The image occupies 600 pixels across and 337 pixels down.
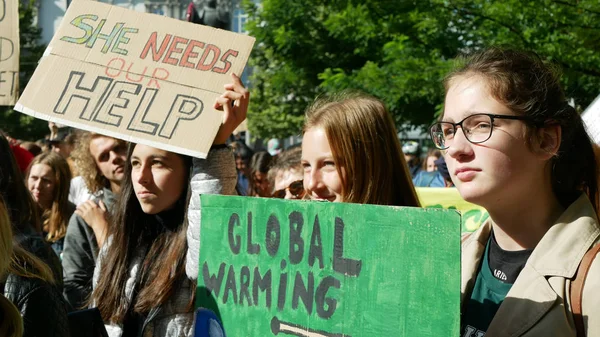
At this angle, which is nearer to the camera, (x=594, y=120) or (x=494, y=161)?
(x=494, y=161)

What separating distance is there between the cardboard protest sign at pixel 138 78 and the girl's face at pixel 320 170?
374 millimetres

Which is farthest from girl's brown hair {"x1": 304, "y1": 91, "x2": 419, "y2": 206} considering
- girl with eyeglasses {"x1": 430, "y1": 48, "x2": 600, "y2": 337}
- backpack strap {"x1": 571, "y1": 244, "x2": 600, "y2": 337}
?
backpack strap {"x1": 571, "y1": 244, "x2": 600, "y2": 337}

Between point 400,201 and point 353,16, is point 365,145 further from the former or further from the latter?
point 353,16

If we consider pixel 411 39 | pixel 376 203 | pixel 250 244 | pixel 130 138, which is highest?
pixel 411 39

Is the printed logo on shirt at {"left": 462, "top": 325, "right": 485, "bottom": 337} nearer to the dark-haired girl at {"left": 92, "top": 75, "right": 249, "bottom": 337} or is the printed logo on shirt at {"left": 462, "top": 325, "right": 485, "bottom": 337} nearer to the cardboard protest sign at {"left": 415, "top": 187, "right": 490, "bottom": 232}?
the dark-haired girl at {"left": 92, "top": 75, "right": 249, "bottom": 337}

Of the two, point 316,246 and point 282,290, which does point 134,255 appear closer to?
point 282,290

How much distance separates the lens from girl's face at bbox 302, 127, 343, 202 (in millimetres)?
2961

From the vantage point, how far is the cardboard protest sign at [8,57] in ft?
12.6

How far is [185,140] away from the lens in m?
2.88

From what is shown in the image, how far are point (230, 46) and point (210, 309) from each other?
1160mm

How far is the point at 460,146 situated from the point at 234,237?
0.65 metres

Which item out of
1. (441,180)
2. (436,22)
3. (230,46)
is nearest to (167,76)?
(230,46)

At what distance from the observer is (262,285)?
2.17m

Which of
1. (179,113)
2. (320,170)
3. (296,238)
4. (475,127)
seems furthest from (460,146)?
(179,113)
